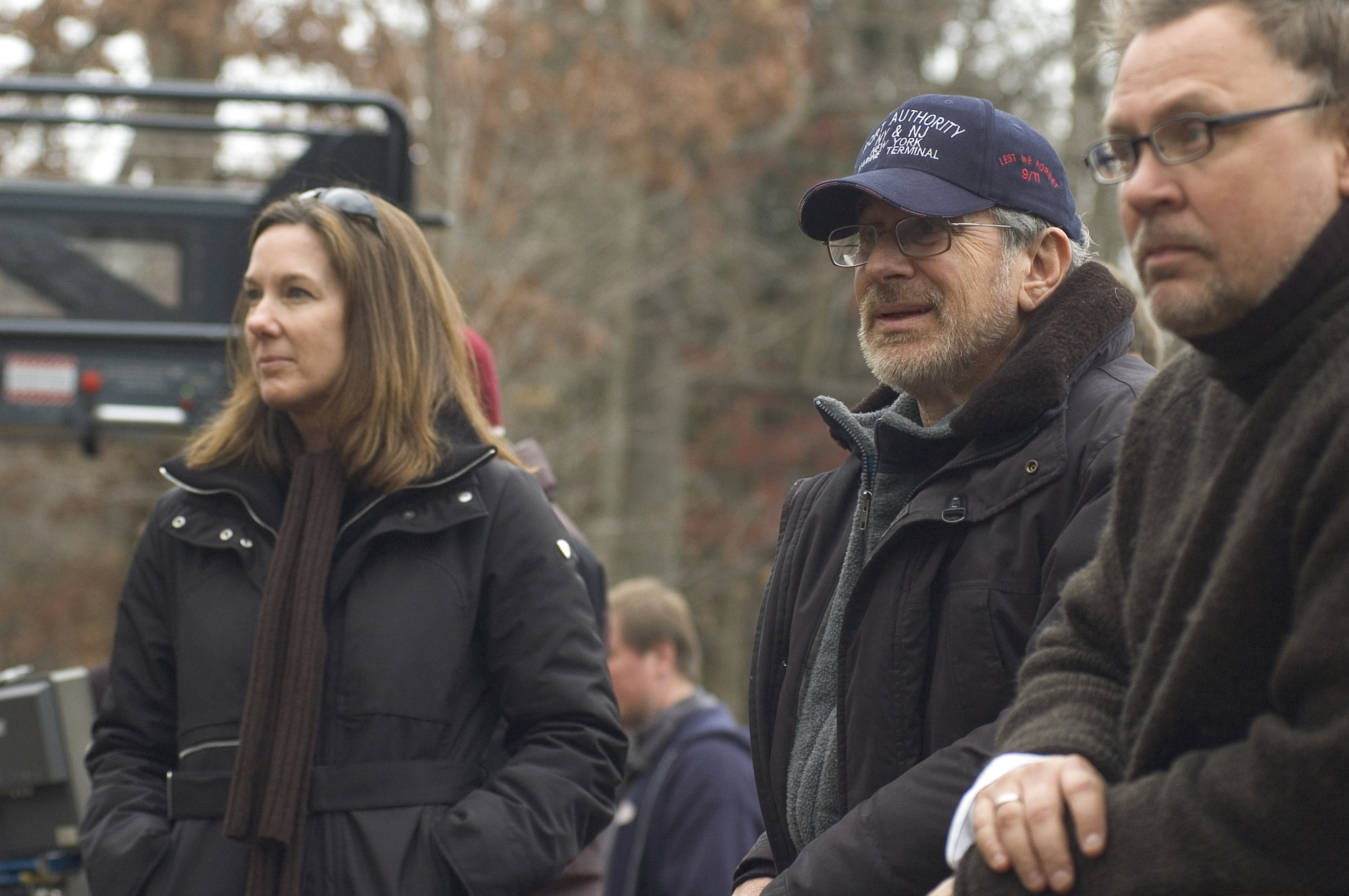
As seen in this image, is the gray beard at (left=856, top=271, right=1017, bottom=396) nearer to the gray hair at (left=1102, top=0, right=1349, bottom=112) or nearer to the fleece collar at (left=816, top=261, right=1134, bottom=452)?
the fleece collar at (left=816, top=261, right=1134, bottom=452)

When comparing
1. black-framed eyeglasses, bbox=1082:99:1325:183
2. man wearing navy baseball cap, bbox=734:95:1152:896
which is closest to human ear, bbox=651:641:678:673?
man wearing navy baseball cap, bbox=734:95:1152:896

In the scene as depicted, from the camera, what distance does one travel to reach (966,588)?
2.54 meters

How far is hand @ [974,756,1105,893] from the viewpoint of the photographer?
1.84 meters

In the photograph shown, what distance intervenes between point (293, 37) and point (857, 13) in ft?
20.7

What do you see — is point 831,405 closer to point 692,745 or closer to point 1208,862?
point 1208,862

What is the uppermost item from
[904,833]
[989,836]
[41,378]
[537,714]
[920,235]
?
[920,235]

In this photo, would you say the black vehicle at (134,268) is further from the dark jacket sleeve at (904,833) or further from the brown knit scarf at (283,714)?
the dark jacket sleeve at (904,833)

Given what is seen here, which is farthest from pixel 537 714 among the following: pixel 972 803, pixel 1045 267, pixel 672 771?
pixel 672 771

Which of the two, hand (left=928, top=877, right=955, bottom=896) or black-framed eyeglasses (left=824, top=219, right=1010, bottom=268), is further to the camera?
black-framed eyeglasses (left=824, top=219, right=1010, bottom=268)

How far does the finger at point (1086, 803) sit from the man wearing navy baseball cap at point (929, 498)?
18.2 inches

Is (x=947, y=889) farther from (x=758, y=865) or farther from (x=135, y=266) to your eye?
(x=135, y=266)

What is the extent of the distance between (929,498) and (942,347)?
0.32 m

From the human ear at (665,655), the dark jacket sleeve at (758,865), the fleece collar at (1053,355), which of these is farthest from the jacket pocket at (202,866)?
the human ear at (665,655)

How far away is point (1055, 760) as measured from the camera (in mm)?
1947
